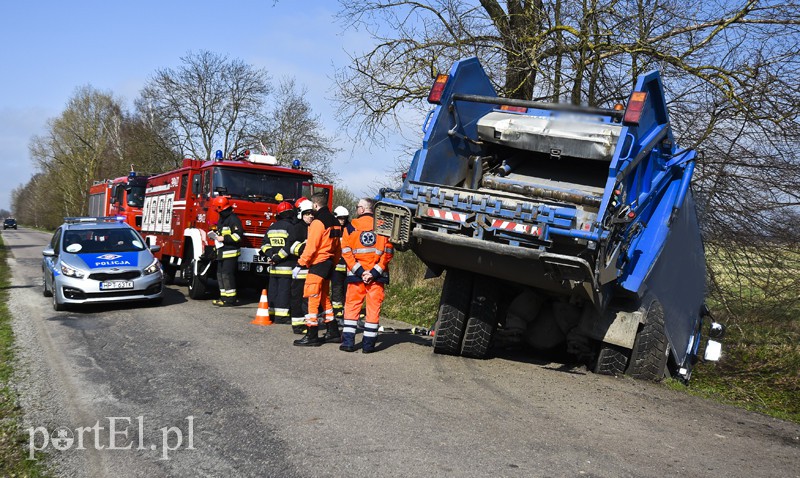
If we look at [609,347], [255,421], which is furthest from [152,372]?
[609,347]

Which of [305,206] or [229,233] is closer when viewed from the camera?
[305,206]

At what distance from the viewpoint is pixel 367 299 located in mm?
7918

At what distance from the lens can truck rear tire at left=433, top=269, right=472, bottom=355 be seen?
7.54 metres

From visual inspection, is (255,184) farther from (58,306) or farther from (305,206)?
(58,306)

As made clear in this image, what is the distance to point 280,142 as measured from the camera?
33.0 m

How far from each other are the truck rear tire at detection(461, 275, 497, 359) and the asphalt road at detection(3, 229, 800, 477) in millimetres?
185

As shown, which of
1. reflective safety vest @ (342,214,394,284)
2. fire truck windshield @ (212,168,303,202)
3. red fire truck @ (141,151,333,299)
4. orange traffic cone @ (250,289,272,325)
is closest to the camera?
reflective safety vest @ (342,214,394,284)

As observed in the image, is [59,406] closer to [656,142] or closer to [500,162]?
[500,162]

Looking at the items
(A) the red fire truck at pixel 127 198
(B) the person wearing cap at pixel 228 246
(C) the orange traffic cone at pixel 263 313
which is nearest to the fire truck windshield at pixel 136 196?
(A) the red fire truck at pixel 127 198

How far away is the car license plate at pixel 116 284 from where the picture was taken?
10.8 metres

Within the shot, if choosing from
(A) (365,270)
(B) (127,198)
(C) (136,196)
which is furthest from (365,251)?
(B) (127,198)

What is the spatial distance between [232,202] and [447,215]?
256 inches

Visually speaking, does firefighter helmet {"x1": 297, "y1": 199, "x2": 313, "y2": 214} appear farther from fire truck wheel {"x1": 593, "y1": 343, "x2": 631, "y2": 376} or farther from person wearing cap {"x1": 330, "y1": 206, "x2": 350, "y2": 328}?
fire truck wheel {"x1": 593, "y1": 343, "x2": 631, "y2": 376}

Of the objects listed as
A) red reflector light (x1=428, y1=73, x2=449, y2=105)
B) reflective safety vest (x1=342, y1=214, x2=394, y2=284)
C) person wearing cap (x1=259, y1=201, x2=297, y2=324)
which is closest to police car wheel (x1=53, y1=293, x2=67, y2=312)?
person wearing cap (x1=259, y1=201, x2=297, y2=324)
